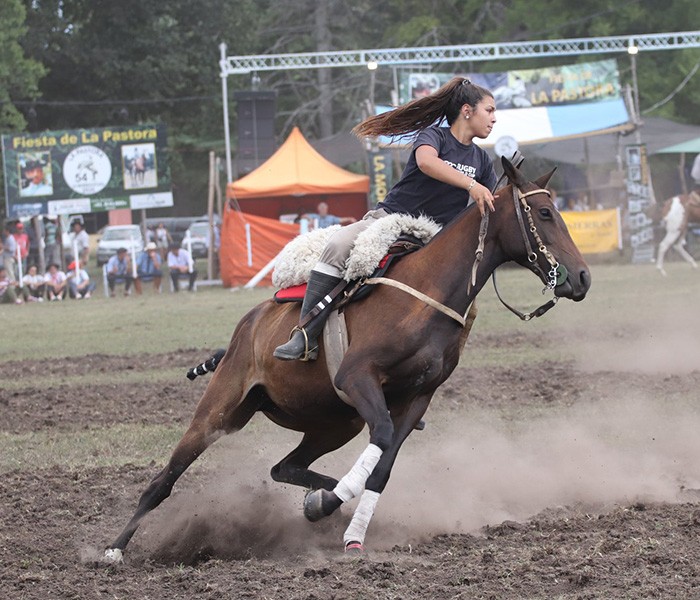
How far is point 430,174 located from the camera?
6.71 metres

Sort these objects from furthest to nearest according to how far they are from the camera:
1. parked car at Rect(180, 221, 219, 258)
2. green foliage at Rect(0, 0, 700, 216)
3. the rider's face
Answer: green foliage at Rect(0, 0, 700, 216)
parked car at Rect(180, 221, 219, 258)
the rider's face

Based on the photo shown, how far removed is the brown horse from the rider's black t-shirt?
34 centimetres

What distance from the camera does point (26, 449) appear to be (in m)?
10.3

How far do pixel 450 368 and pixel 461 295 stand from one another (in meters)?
0.47

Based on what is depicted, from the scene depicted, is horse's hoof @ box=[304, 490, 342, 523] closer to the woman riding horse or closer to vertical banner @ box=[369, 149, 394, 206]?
the woman riding horse

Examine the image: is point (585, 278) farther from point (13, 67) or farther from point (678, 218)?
point (13, 67)

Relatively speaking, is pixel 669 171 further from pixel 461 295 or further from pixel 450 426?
Answer: pixel 461 295

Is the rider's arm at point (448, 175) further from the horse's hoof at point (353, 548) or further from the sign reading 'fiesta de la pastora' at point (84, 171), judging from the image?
the sign reading 'fiesta de la pastora' at point (84, 171)

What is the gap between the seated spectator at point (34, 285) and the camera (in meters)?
31.0

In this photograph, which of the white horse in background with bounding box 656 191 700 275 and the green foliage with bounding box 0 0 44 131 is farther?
the green foliage with bounding box 0 0 44 131

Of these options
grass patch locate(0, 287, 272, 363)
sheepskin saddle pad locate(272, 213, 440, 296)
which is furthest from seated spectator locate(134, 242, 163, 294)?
sheepskin saddle pad locate(272, 213, 440, 296)

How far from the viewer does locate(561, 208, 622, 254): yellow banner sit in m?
34.0

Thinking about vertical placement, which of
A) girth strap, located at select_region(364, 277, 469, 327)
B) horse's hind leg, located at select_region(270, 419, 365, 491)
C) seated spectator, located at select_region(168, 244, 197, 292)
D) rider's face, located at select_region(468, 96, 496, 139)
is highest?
rider's face, located at select_region(468, 96, 496, 139)

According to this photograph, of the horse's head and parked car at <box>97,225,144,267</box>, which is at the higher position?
the horse's head
